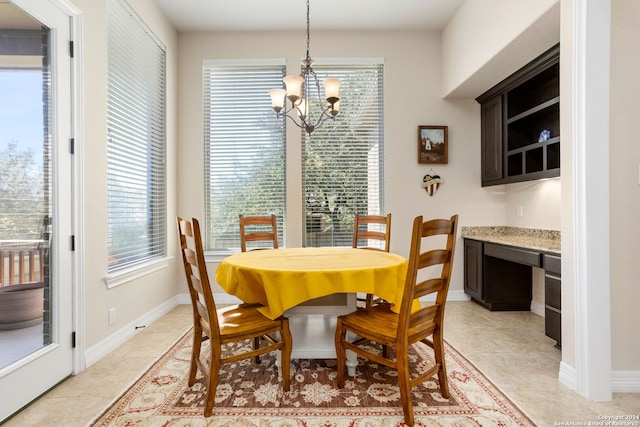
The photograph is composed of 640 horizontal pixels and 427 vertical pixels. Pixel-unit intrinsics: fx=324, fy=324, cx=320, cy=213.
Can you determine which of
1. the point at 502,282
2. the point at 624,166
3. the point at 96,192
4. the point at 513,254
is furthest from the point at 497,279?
the point at 96,192

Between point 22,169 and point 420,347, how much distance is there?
9.69ft

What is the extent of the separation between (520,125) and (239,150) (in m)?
3.19

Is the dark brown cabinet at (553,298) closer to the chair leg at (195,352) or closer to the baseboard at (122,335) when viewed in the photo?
the chair leg at (195,352)

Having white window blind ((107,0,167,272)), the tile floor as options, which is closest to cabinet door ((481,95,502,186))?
the tile floor

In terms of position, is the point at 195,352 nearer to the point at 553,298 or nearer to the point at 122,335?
the point at 122,335

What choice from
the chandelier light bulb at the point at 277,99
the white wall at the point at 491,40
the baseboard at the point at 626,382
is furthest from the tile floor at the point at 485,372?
the white wall at the point at 491,40

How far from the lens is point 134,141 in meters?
3.05

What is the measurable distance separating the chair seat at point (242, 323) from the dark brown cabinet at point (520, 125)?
2.75 m

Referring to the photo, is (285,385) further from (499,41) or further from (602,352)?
(499,41)

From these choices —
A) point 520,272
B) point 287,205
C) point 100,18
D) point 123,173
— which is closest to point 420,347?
point 520,272

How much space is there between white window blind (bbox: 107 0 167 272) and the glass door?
55 cm

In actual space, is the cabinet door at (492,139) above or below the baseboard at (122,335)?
above

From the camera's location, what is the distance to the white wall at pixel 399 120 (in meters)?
3.89

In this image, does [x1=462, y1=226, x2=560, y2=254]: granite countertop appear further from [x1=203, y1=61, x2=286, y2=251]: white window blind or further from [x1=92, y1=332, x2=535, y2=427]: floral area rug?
[x1=203, y1=61, x2=286, y2=251]: white window blind
